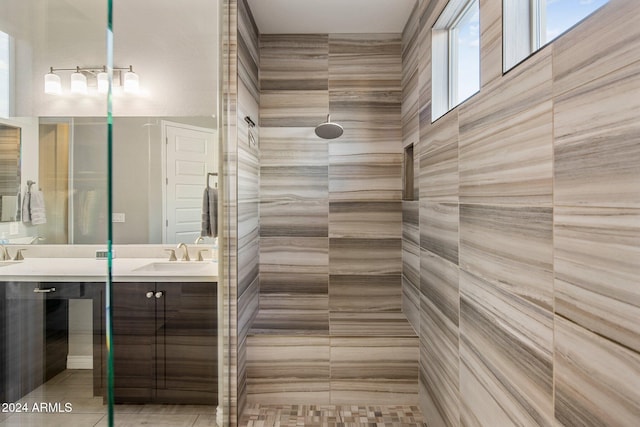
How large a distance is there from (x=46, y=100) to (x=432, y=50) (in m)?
2.02

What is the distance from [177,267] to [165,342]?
391 millimetres

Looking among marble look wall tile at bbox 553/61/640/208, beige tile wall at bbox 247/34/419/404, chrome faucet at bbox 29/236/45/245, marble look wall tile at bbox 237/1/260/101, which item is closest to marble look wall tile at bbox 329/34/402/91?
beige tile wall at bbox 247/34/419/404

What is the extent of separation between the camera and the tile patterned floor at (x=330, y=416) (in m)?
2.51

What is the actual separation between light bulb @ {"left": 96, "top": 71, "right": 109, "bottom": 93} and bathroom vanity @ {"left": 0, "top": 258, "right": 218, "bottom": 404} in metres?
0.53

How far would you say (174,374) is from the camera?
6.86ft

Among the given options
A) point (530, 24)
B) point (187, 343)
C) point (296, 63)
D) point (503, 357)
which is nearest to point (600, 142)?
point (530, 24)

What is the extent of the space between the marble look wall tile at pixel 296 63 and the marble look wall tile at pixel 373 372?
6.69 ft

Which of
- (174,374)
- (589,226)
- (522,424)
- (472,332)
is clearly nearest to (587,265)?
(589,226)

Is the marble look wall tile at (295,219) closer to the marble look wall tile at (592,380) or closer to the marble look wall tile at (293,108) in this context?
the marble look wall tile at (293,108)

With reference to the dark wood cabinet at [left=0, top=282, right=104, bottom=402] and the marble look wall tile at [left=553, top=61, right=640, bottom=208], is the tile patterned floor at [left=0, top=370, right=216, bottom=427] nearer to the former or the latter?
the dark wood cabinet at [left=0, top=282, right=104, bottom=402]

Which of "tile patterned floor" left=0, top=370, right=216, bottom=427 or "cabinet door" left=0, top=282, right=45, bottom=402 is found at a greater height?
"cabinet door" left=0, top=282, right=45, bottom=402

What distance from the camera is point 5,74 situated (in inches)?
39.8

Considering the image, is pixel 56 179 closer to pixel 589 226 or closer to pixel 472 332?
pixel 589 226

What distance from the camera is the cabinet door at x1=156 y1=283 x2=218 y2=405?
2.06 m
